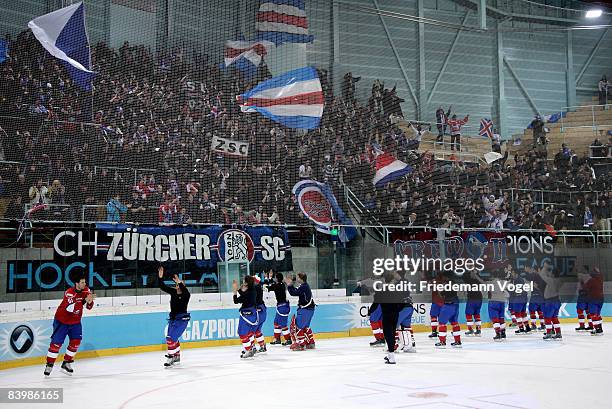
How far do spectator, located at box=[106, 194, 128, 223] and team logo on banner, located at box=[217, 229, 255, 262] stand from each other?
2.15m

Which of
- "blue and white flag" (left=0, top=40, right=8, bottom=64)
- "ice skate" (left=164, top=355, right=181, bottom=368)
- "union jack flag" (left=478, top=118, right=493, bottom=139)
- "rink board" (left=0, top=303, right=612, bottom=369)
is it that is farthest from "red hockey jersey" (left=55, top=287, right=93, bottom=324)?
"union jack flag" (left=478, top=118, right=493, bottom=139)

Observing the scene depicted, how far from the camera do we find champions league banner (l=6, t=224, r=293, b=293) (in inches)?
531

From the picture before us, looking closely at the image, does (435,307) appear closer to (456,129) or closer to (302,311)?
(302,311)

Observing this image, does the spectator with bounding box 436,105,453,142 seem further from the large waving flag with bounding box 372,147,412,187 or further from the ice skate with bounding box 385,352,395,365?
the ice skate with bounding box 385,352,395,365

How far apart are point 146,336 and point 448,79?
1740cm

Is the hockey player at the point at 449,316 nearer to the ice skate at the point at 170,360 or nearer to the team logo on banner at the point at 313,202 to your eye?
the team logo on banner at the point at 313,202

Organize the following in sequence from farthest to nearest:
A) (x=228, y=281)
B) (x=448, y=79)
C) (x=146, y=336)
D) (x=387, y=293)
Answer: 1. (x=448, y=79)
2. (x=228, y=281)
3. (x=146, y=336)
4. (x=387, y=293)

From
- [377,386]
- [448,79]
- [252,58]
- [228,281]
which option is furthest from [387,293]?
[448,79]

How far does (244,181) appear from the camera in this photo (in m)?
17.6

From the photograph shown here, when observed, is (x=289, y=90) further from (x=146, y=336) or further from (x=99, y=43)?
(x=146, y=336)

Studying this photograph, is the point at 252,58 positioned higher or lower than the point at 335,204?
higher

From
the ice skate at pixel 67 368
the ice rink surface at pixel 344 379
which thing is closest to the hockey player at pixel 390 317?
the ice rink surface at pixel 344 379

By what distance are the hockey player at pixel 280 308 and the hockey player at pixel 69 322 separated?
4.18 meters

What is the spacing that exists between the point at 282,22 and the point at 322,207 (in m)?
5.24
